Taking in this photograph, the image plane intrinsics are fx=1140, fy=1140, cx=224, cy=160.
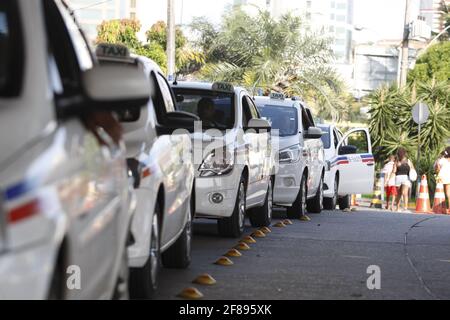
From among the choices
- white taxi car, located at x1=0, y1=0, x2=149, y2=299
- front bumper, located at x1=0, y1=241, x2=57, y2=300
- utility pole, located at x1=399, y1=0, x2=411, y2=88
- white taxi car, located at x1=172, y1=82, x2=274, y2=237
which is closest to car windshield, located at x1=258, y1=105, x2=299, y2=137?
white taxi car, located at x1=172, y1=82, x2=274, y2=237

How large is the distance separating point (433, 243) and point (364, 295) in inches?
211

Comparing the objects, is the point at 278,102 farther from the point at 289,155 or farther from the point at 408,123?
the point at 408,123

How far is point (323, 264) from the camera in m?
10.6

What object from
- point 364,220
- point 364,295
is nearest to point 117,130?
point 364,295

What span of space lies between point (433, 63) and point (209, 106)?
57.3 metres

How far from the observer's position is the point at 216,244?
12.3 m

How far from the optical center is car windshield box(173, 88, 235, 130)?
13.1 metres

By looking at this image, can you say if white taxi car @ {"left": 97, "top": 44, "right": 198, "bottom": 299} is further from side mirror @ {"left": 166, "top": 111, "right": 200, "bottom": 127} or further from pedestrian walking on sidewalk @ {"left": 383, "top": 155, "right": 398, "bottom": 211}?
pedestrian walking on sidewalk @ {"left": 383, "top": 155, "right": 398, "bottom": 211}

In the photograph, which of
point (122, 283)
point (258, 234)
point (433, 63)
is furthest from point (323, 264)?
point (433, 63)

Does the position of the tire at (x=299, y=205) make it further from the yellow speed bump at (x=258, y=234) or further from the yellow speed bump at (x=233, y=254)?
the yellow speed bump at (x=233, y=254)

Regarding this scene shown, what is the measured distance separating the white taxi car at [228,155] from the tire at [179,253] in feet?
7.24

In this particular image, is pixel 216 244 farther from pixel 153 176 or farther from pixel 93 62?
pixel 93 62

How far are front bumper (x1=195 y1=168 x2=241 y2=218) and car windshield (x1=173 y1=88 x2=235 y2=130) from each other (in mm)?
976
